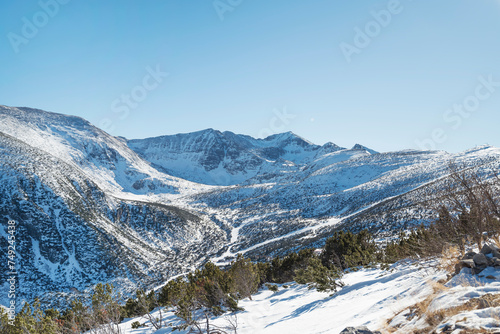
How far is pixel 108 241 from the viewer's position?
96188mm

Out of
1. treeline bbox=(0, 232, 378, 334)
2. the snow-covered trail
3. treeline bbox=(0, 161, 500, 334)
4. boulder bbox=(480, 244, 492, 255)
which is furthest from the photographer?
treeline bbox=(0, 232, 378, 334)

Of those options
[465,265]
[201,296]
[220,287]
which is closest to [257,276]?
[220,287]

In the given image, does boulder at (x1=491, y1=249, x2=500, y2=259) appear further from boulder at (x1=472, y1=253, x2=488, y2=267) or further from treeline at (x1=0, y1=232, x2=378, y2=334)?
treeline at (x1=0, y1=232, x2=378, y2=334)

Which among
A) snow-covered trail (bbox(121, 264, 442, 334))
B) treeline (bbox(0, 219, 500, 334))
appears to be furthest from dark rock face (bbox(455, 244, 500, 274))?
treeline (bbox(0, 219, 500, 334))

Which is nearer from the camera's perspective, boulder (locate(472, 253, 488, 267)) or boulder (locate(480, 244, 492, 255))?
boulder (locate(472, 253, 488, 267))

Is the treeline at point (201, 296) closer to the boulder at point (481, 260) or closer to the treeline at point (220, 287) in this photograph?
the treeline at point (220, 287)

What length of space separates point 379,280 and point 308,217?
14826cm

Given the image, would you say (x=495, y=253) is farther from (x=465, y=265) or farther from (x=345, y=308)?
(x=345, y=308)

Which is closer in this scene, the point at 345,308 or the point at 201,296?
the point at 345,308

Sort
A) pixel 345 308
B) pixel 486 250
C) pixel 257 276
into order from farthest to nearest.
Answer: pixel 257 276 → pixel 345 308 → pixel 486 250

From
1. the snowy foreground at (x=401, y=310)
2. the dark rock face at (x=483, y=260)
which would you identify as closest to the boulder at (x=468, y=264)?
the dark rock face at (x=483, y=260)

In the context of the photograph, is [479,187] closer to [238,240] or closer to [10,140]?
[238,240]

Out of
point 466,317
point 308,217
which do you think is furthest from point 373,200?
point 466,317

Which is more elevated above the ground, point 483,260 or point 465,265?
point 483,260
